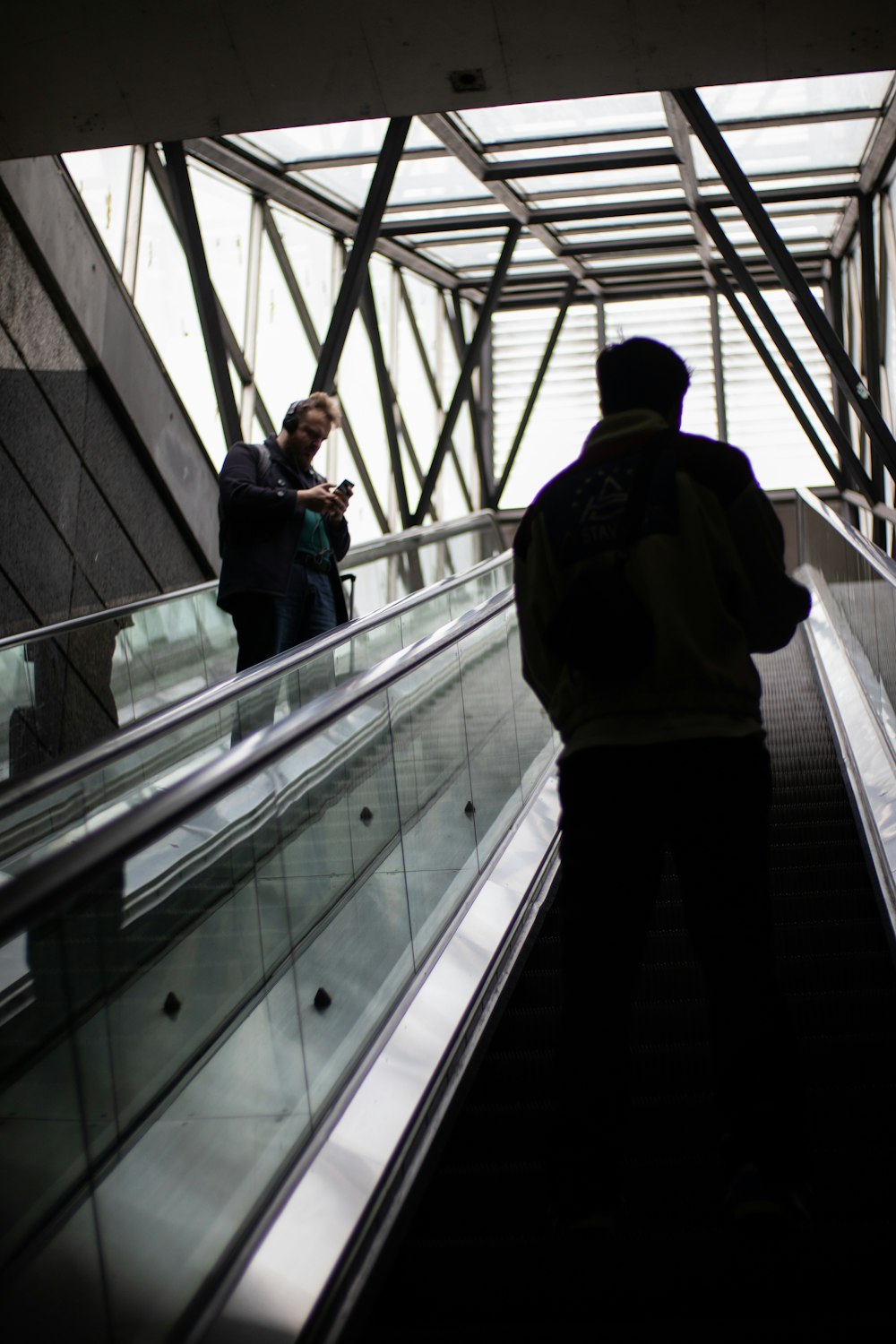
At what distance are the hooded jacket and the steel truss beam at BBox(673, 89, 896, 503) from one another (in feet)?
20.6

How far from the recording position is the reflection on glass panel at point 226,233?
11.8 m

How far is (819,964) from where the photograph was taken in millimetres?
3879

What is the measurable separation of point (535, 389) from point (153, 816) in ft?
57.7

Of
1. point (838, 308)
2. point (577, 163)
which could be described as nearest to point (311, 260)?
point (577, 163)

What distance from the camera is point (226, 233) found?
12.3 metres

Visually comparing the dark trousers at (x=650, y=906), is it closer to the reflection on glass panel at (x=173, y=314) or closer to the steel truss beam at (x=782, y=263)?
the steel truss beam at (x=782, y=263)

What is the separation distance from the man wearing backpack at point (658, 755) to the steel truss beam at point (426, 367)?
1483 cm

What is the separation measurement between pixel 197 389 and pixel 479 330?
19.8 feet

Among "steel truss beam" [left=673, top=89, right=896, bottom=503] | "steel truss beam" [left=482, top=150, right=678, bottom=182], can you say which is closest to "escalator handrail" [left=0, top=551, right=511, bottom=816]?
"steel truss beam" [left=673, top=89, right=896, bottom=503]

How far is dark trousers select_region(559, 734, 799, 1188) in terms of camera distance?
2.38 meters

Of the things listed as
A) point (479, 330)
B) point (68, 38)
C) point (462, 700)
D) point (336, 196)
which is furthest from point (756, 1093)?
point (479, 330)

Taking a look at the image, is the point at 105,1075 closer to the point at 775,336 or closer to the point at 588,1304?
the point at 588,1304

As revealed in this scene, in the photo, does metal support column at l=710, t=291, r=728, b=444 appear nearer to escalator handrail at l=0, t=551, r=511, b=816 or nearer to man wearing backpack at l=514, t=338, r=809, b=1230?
escalator handrail at l=0, t=551, r=511, b=816

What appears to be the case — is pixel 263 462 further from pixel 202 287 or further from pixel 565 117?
pixel 565 117
